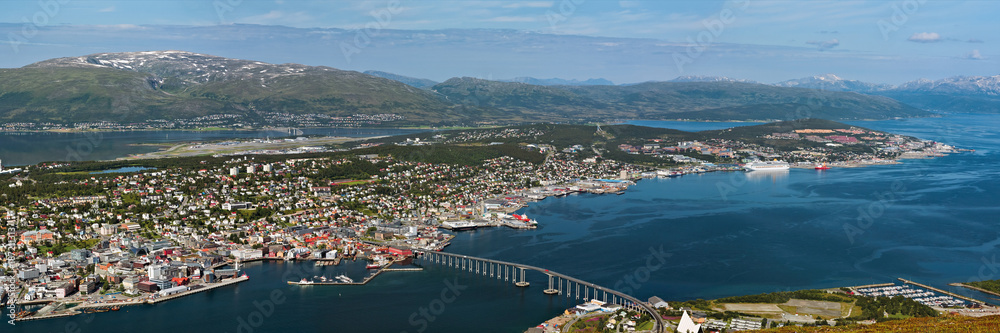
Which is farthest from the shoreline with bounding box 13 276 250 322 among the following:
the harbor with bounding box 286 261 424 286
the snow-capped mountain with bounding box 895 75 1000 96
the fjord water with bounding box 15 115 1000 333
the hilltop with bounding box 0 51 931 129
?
the snow-capped mountain with bounding box 895 75 1000 96

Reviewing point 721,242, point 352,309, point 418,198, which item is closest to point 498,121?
point 418,198

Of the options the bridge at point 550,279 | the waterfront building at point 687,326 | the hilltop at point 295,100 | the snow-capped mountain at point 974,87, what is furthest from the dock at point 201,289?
the snow-capped mountain at point 974,87

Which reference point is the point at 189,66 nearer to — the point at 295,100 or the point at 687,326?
the point at 295,100

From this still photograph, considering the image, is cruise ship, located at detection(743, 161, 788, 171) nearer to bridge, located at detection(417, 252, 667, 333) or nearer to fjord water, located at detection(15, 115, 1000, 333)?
fjord water, located at detection(15, 115, 1000, 333)

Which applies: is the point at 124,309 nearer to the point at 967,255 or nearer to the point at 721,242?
the point at 721,242

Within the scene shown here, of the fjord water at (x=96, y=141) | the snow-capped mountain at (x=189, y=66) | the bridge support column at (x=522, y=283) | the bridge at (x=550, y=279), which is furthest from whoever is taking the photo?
the snow-capped mountain at (x=189, y=66)

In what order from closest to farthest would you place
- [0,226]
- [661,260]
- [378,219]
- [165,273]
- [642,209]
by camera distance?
1. [165,273]
2. [661,260]
3. [0,226]
4. [378,219]
5. [642,209]

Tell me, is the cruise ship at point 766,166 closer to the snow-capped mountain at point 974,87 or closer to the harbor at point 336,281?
the harbor at point 336,281
